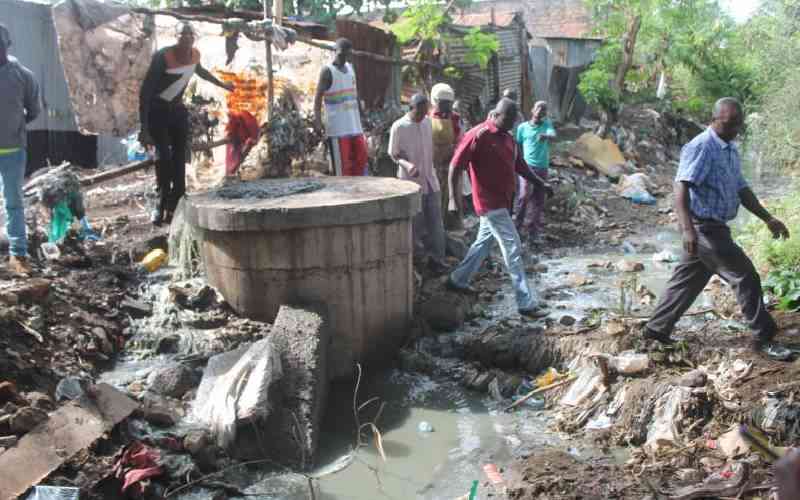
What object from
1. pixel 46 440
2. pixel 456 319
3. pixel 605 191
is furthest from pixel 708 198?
pixel 605 191

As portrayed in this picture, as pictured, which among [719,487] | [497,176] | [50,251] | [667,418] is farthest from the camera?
[50,251]

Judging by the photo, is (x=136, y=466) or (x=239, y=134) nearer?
(x=136, y=466)

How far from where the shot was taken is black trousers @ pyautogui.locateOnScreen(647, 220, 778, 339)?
4.64m

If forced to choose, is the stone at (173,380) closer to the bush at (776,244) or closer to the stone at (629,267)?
the bush at (776,244)

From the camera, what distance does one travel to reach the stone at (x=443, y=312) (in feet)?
20.2

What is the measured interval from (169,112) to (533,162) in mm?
4451

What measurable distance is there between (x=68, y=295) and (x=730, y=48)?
2027 cm

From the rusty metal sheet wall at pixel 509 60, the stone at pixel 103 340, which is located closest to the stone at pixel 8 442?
the stone at pixel 103 340

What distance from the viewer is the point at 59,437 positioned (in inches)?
144

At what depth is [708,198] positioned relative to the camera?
4.66 metres

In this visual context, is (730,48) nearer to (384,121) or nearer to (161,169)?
(384,121)

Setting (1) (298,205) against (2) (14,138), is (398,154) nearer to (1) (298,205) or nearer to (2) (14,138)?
(1) (298,205)

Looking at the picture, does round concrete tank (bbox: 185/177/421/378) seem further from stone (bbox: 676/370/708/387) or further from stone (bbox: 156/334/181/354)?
stone (bbox: 676/370/708/387)

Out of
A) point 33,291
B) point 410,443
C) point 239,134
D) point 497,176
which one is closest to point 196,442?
point 410,443
